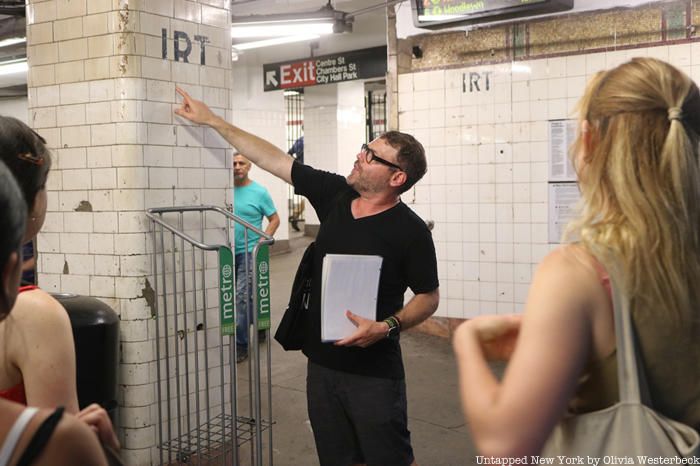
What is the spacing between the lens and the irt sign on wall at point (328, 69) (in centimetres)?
911

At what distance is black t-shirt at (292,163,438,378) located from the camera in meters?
2.94

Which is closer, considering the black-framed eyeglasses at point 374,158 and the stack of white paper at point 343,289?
the stack of white paper at point 343,289

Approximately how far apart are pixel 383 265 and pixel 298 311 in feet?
1.44

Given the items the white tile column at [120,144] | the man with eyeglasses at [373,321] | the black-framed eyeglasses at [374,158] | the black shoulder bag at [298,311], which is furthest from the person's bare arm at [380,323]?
the white tile column at [120,144]

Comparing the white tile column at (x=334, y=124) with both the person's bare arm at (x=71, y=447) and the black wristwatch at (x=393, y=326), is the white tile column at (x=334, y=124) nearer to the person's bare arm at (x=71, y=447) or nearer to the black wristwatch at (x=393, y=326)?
the black wristwatch at (x=393, y=326)

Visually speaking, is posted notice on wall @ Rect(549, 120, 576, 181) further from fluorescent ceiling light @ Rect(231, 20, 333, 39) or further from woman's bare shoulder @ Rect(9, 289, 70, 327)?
woman's bare shoulder @ Rect(9, 289, 70, 327)

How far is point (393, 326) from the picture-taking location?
2.94 m

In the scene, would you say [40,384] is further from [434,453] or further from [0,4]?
[0,4]

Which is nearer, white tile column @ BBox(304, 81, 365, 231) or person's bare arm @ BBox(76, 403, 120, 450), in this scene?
person's bare arm @ BBox(76, 403, 120, 450)

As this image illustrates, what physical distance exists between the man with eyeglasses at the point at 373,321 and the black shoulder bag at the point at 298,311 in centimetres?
4

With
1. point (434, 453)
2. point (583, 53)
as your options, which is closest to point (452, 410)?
point (434, 453)

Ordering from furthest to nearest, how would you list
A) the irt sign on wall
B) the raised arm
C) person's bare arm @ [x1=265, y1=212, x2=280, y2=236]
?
the irt sign on wall, person's bare arm @ [x1=265, y1=212, x2=280, y2=236], the raised arm

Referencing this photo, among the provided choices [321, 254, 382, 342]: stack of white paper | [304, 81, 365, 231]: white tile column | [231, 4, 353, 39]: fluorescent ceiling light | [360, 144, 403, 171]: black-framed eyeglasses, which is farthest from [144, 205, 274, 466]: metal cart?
[304, 81, 365, 231]: white tile column

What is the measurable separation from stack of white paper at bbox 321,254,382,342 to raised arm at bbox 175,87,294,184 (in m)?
0.59
